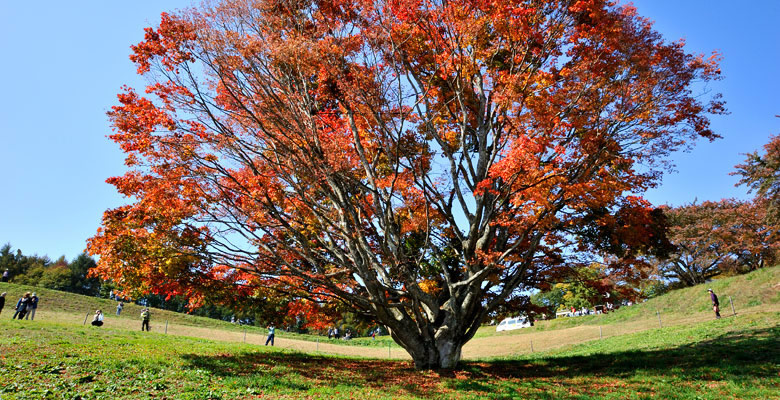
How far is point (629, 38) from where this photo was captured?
966 cm

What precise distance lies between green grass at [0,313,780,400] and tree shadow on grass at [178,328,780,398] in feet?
0.08

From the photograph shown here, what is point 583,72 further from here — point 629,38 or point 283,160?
point 283,160

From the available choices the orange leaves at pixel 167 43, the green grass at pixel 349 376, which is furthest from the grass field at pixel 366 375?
the orange leaves at pixel 167 43

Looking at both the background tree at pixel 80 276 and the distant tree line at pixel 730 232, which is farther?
the background tree at pixel 80 276

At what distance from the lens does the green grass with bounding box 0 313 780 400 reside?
709cm

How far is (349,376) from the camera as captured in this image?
9492 mm

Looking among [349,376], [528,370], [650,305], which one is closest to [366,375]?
[349,376]

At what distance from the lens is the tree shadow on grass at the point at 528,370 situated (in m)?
8.29

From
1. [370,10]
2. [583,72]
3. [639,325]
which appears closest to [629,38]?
[583,72]

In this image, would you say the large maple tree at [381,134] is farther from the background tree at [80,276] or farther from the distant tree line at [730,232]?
the background tree at [80,276]

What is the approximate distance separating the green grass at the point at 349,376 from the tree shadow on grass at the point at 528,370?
24mm

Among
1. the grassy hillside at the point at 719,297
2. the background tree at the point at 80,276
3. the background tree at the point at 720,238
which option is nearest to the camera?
the grassy hillside at the point at 719,297

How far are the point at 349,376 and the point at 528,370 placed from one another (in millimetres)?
5159

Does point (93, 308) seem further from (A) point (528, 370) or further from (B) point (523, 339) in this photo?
(A) point (528, 370)
